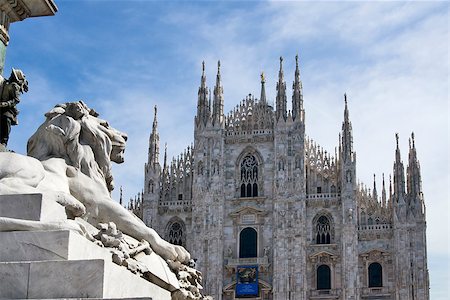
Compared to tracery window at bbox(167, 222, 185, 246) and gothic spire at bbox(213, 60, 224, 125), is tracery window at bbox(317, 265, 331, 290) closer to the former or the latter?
tracery window at bbox(167, 222, 185, 246)

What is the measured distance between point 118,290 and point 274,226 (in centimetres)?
3120

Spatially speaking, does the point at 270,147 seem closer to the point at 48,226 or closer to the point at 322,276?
the point at 322,276

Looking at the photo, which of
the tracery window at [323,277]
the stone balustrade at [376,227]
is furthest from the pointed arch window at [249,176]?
the stone balustrade at [376,227]

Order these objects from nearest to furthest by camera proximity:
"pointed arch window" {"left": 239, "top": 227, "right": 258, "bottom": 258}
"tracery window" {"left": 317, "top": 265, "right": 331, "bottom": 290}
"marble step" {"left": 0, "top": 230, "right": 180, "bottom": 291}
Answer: "marble step" {"left": 0, "top": 230, "right": 180, "bottom": 291}, "tracery window" {"left": 317, "top": 265, "right": 331, "bottom": 290}, "pointed arch window" {"left": 239, "top": 227, "right": 258, "bottom": 258}

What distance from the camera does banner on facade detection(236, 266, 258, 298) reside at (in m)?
34.2

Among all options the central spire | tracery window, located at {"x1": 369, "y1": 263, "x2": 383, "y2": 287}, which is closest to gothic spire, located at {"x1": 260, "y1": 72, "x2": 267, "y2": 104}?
the central spire

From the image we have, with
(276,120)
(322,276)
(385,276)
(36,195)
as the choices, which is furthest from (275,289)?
(36,195)

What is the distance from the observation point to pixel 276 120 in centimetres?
3622

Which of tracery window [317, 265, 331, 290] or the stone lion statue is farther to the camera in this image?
tracery window [317, 265, 331, 290]

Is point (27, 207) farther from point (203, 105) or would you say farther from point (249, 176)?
point (203, 105)

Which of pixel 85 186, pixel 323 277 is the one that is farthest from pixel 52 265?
pixel 323 277

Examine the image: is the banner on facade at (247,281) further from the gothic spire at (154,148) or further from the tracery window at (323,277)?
the gothic spire at (154,148)

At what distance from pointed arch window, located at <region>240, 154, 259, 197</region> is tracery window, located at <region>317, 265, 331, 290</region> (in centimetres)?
477

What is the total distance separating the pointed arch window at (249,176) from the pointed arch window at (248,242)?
1.82 m
